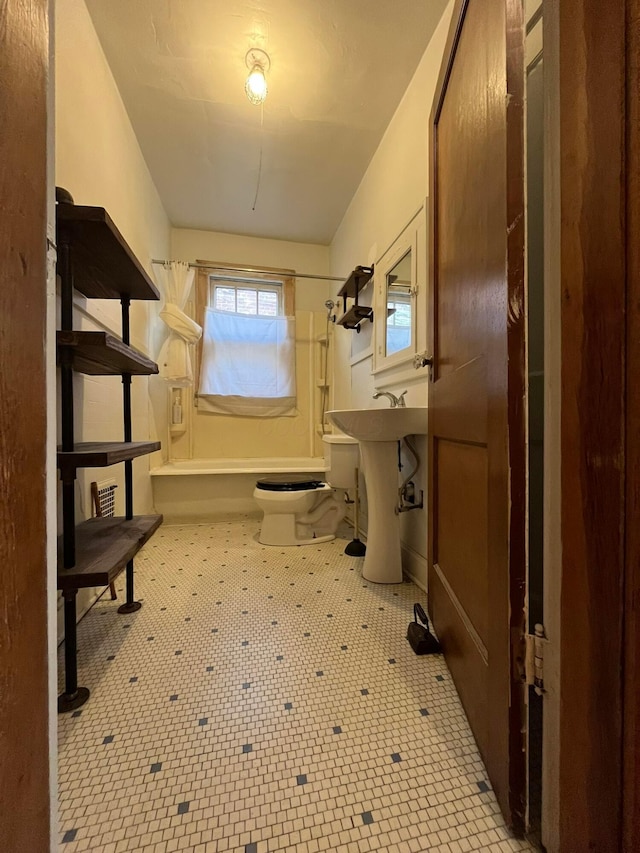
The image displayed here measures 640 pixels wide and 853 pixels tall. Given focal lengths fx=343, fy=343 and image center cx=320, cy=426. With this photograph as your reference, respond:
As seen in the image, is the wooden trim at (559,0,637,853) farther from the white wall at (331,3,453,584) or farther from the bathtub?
the bathtub

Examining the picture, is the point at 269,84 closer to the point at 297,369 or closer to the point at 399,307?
the point at 399,307

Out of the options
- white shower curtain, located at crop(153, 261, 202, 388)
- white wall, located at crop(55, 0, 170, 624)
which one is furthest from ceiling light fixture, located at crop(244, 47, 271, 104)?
white shower curtain, located at crop(153, 261, 202, 388)

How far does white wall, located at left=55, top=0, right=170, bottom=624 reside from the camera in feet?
4.19

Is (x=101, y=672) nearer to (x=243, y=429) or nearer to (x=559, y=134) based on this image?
(x=559, y=134)

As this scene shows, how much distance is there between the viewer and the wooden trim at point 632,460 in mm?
483

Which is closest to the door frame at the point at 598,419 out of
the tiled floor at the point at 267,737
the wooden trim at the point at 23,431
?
the tiled floor at the point at 267,737

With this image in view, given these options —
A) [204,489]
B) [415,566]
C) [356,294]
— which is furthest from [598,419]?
[204,489]

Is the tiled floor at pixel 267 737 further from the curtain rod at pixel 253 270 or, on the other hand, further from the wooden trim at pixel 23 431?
the curtain rod at pixel 253 270

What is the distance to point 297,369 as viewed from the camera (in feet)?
11.1

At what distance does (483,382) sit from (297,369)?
275 cm

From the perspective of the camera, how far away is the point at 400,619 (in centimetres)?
132

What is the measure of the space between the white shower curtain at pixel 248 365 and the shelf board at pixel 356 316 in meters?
0.83

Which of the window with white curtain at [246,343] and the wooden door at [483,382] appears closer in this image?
the wooden door at [483,382]

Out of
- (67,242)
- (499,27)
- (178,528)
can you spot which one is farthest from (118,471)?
(499,27)
